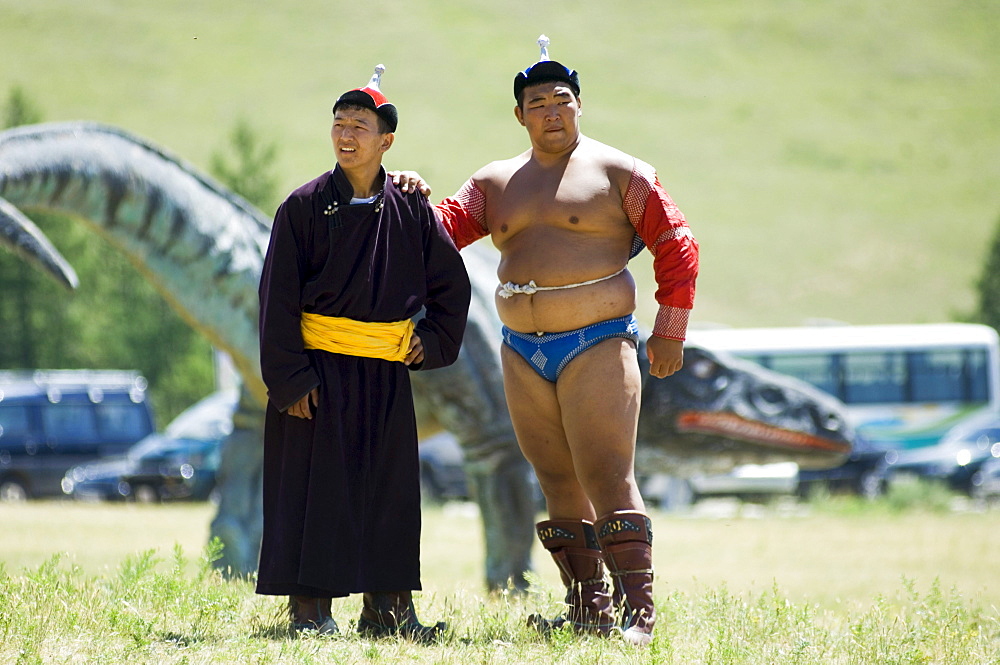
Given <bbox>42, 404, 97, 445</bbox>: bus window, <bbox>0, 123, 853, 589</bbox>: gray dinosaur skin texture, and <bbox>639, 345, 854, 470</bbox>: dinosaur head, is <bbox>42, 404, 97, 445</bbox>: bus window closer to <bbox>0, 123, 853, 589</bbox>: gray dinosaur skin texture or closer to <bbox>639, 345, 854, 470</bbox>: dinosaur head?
<bbox>0, 123, 853, 589</bbox>: gray dinosaur skin texture

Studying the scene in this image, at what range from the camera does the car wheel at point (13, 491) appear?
22.3 meters

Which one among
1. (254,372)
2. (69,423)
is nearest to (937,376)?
(69,423)

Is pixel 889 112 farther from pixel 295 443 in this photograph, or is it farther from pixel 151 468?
pixel 295 443

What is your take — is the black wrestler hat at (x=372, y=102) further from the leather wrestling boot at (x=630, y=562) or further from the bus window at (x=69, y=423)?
the bus window at (x=69, y=423)

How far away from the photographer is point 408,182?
15.7 ft

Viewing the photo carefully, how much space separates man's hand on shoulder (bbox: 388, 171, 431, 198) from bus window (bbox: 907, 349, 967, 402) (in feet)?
67.6

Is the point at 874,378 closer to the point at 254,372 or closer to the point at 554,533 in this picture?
the point at 254,372

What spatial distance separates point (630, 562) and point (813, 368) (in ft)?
66.5

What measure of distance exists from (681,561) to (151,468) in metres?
11.5

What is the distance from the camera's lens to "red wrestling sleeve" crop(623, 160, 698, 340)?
184 inches

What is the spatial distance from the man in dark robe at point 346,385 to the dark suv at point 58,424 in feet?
63.3

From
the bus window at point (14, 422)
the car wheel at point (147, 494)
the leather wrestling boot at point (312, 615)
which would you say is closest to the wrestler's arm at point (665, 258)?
the leather wrestling boot at point (312, 615)

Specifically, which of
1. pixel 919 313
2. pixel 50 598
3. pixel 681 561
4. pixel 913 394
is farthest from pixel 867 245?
pixel 50 598

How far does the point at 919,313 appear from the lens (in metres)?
67.8
